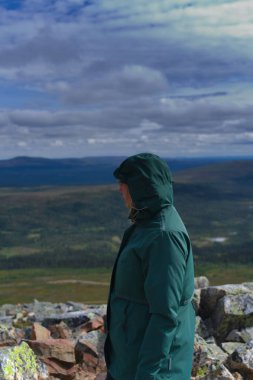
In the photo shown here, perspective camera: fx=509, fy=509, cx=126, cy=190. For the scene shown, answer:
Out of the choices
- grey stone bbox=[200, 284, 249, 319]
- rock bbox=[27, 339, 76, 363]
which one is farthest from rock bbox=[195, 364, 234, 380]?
grey stone bbox=[200, 284, 249, 319]

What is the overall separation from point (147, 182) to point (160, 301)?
4.46 feet

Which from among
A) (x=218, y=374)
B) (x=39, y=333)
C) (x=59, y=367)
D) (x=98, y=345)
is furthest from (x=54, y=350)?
(x=218, y=374)

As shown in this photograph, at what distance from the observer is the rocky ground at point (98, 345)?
34.4 feet

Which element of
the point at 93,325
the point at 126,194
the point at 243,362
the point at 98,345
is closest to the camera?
the point at 126,194

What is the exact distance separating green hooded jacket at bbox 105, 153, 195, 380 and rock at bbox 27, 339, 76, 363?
6.95 m

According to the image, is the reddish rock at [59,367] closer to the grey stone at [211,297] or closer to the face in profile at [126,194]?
the grey stone at [211,297]

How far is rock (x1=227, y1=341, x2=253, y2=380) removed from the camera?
1150 cm

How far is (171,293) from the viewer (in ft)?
17.8

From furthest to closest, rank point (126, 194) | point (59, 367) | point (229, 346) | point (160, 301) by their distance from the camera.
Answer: point (229, 346)
point (59, 367)
point (126, 194)
point (160, 301)

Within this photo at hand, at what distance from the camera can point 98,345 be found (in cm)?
1366

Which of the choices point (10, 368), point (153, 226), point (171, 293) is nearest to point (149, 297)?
point (171, 293)

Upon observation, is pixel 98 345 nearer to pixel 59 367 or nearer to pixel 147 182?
pixel 59 367

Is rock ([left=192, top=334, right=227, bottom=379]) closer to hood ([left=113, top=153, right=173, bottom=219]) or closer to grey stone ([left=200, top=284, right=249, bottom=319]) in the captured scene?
grey stone ([left=200, top=284, right=249, bottom=319])

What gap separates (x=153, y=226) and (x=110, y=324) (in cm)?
142
